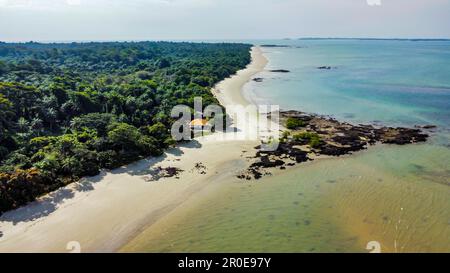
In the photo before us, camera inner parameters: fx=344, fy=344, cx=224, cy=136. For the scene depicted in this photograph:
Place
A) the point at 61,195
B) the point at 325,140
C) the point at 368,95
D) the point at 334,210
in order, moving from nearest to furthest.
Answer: the point at 334,210
the point at 61,195
the point at 325,140
the point at 368,95

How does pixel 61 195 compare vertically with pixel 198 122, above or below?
below

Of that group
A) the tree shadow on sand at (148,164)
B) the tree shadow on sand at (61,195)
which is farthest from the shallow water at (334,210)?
the tree shadow on sand at (61,195)

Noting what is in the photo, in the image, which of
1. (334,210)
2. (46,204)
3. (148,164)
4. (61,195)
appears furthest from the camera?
(148,164)

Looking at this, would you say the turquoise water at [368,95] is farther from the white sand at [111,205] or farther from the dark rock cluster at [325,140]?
the white sand at [111,205]

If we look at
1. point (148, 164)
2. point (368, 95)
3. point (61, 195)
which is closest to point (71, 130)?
point (148, 164)

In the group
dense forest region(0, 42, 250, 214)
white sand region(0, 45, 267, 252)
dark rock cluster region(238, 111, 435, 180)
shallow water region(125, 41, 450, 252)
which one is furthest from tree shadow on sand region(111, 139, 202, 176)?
dark rock cluster region(238, 111, 435, 180)

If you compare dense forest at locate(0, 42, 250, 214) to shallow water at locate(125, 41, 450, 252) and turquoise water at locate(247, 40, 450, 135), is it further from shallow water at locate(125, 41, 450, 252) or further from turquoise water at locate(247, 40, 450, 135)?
turquoise water at locate(247, 40, 450, 135)

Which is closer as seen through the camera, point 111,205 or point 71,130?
point 111,205

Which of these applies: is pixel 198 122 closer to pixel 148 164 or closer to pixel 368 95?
pixel 148 164

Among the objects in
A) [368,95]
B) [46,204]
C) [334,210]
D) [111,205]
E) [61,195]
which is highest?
[368,95]
